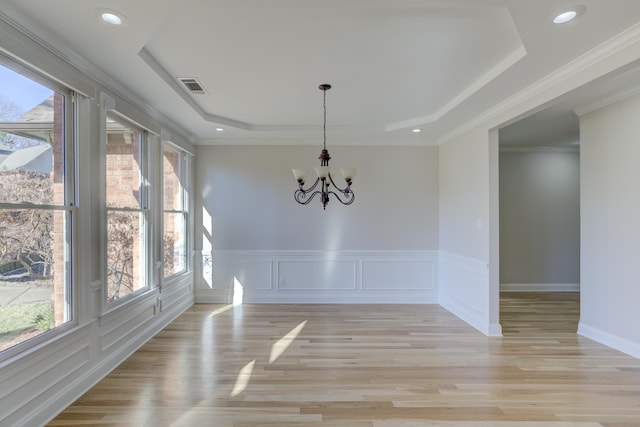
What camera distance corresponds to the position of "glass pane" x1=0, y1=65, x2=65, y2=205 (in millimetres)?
2035

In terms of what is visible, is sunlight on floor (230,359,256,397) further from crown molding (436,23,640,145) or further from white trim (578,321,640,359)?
white trim (578,321,640,359)

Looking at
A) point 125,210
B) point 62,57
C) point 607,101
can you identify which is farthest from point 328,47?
point 607,101

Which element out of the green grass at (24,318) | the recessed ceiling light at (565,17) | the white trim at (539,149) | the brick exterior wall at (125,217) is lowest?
the green grass at (24,318)

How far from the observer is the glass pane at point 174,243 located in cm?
445

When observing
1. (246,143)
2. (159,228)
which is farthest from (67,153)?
(246,143)

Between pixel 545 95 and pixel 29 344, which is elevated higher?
pixel 545 95

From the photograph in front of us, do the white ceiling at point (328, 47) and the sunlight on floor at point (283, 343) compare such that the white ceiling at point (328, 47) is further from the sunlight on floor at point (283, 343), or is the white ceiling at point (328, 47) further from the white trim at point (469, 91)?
the sunlight on floor at point (283, 343)

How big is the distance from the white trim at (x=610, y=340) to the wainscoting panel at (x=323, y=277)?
190cm

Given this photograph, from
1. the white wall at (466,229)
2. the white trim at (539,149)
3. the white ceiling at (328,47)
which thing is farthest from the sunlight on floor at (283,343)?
the white trim at (539,149)

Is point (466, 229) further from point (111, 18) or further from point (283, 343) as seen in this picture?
point (111, 18)

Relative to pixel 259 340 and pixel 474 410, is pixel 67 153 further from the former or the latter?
pixel 474 410

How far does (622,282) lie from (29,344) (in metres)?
5.04

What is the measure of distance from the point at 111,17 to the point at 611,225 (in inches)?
185

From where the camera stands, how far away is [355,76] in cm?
308
